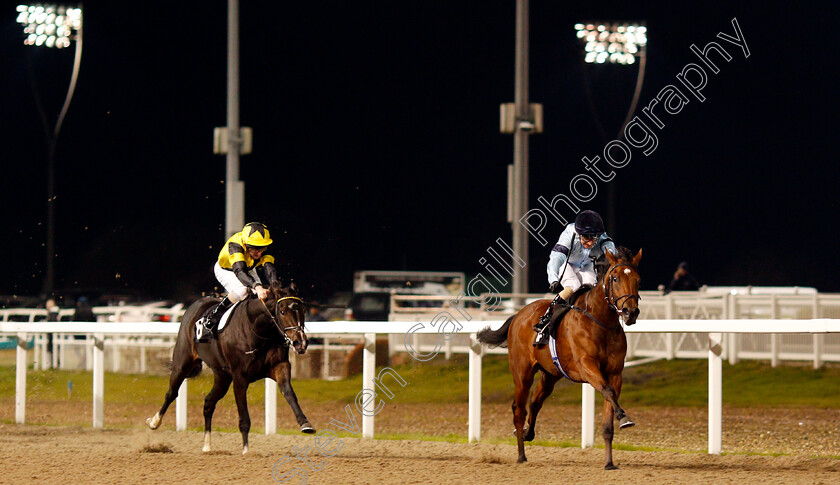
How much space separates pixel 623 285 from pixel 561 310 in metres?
0.71

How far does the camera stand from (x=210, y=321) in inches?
321

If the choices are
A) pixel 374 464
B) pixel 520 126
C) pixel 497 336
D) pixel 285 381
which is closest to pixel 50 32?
pixel 520 126

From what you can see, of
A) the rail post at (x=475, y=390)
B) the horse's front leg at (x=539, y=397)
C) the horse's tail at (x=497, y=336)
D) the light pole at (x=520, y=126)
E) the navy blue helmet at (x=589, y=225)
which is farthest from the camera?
the light pole at (x=520, y=126)

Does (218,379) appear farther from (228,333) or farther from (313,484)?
(313,484)

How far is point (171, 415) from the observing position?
1084 centimetres

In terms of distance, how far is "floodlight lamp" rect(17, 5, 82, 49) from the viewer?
928 inches

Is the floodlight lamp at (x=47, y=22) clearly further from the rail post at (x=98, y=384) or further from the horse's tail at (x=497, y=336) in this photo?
the horse's tail at (x=497, y=336)

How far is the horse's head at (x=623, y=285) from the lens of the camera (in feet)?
20.8

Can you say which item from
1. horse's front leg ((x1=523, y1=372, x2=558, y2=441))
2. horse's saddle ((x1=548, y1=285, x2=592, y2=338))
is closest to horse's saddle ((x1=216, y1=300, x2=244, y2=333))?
horse's front leg ((x1=523, y1=372, x2=558, y2=441))

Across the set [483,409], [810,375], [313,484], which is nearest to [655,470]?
[313,484]

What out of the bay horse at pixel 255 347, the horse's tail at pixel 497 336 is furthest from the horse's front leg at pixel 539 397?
the bay horse at pixel 255 347

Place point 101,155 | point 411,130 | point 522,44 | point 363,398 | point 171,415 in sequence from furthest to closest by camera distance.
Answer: point 411,130, point 101,155, point 522,44, point 171,415, point 363,398

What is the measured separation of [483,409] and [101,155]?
2811 centimetres

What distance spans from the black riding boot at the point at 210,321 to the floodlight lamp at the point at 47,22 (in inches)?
646
